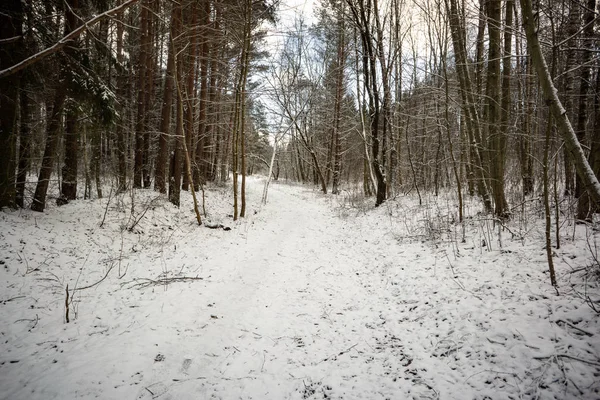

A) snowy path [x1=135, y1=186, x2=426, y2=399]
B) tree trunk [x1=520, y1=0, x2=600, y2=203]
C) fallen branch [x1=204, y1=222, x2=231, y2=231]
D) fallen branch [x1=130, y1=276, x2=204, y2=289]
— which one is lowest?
snowy path [x1=135, y1=186, x2=426, y2=399]

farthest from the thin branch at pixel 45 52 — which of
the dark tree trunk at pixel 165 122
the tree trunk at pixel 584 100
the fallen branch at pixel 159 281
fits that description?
the dark tree trunk at pixel 165 122

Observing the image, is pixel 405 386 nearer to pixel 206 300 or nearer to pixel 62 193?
pixel 206 300

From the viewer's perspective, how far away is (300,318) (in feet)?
14.0

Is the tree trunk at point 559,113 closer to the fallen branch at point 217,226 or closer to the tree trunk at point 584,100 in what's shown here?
the tree trunk at point 584,100

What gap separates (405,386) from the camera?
283 cm

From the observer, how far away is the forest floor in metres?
2.76

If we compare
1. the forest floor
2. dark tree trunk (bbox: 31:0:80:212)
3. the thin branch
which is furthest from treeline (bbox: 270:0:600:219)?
dark tree trunk (bbox: 31:0:80:212)

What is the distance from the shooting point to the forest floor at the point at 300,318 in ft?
9.05

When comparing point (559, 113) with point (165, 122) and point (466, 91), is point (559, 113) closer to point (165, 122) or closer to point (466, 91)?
point (466, 91)

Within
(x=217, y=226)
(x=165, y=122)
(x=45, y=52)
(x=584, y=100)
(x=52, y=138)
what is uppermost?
(x=165, y=122)

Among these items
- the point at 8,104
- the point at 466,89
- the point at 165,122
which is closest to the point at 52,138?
the point at 8,104

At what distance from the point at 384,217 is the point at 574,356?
24.2 ft

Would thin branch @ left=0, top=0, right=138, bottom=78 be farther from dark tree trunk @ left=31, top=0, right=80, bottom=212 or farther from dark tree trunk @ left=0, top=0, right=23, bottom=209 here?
dark tree trunk @ left=31, top=0, right=80, bottom=212

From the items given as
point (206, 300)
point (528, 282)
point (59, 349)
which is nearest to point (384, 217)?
point (528, 282)
